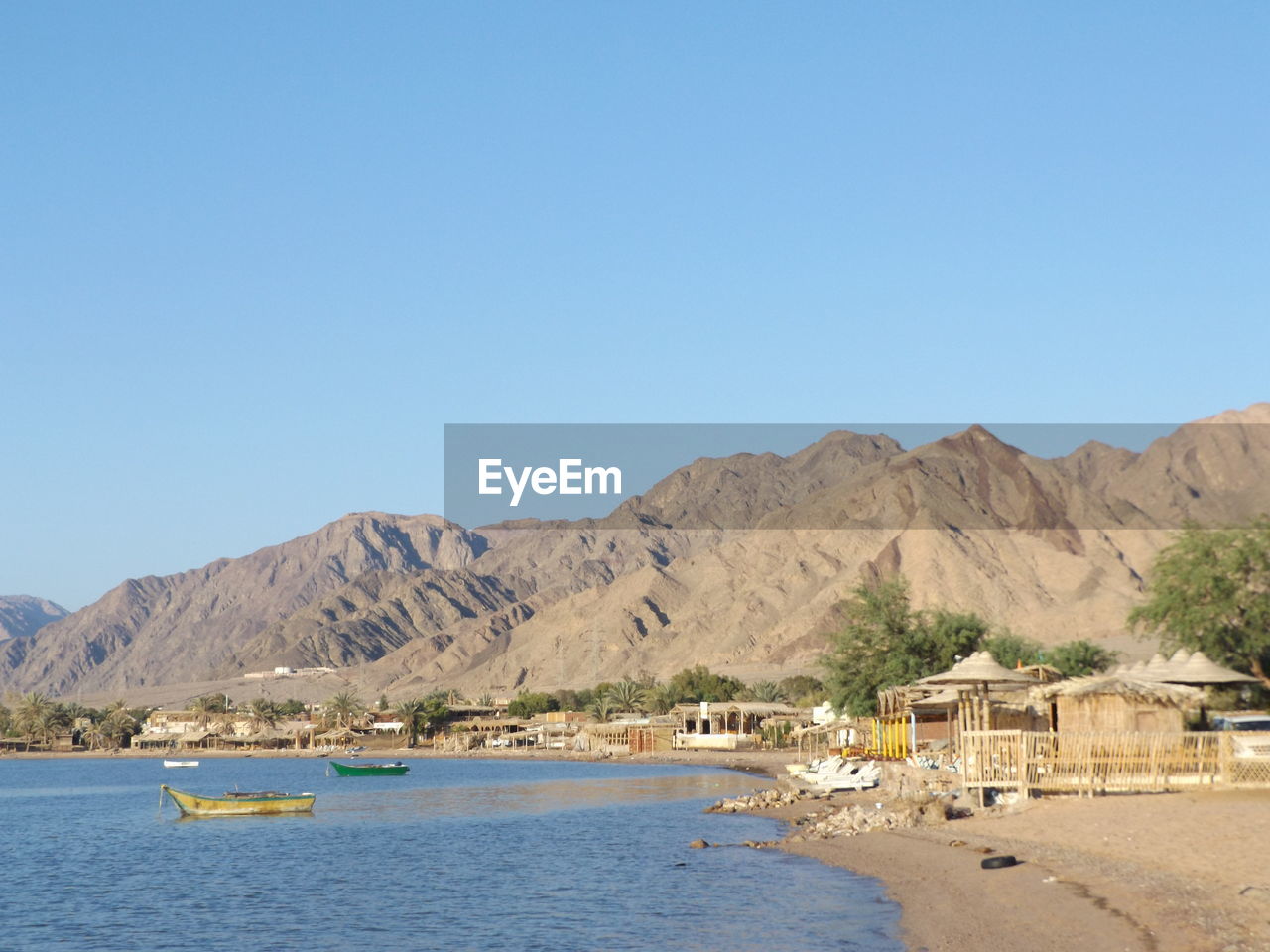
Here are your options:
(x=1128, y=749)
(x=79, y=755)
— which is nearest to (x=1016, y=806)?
(x=1128, y=749)

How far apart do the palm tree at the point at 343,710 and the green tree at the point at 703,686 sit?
41.0 m

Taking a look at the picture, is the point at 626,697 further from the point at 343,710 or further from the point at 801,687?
the point at 343,710

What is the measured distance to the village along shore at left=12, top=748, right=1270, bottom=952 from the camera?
19.9 metres

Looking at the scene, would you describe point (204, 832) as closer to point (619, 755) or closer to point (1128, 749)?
point (1128, 749)

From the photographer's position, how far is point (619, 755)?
367 ft

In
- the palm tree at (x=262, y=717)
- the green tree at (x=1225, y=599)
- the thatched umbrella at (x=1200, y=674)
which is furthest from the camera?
the palm tree at (x=262, y=717)

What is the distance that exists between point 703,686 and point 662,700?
20.3ft

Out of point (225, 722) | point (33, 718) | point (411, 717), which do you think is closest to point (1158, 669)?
point (411, 717)

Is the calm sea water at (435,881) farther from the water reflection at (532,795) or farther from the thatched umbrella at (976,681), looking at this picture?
the thatched umbrella at (976,681)

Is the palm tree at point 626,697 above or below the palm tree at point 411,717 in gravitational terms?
above

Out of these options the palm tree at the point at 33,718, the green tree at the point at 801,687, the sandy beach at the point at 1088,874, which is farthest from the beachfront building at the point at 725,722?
the palm tree at the point at 33,718

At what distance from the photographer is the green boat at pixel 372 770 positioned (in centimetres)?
9469

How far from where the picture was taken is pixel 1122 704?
3550 cm

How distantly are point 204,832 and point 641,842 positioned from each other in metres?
21.8
